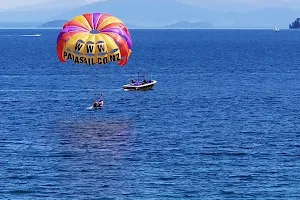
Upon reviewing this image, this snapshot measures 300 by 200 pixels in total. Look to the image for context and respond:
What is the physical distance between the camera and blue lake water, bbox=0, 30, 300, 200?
68500mm

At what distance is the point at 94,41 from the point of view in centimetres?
9444

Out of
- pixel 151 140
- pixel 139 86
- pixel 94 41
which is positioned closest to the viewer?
pixel 151 140

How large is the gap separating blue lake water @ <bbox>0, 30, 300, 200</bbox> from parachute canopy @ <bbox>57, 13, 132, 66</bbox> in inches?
314

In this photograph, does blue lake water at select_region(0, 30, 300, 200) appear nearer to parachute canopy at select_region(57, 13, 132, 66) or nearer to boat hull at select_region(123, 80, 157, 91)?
boat hull at select_region(123, 80, 157, 91)

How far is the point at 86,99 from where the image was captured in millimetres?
121438

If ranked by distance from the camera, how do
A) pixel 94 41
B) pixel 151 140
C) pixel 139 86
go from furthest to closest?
pixel 139 86
pixel 94 41
pixel 151 140

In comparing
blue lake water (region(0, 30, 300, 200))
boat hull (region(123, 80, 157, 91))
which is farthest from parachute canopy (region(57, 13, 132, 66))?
boat hull (region(123, 80, 157, 91))

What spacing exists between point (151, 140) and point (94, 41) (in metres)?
14.1

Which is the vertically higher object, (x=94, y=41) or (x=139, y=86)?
(x=94, y=41)

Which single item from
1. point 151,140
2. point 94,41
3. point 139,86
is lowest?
point 151,140

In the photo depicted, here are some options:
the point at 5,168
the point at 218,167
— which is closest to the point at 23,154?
the point at 5,168

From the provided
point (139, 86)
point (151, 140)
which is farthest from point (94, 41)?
point (139, 86)

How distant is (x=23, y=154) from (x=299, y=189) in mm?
27560

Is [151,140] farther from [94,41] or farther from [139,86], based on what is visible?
[139,86]
